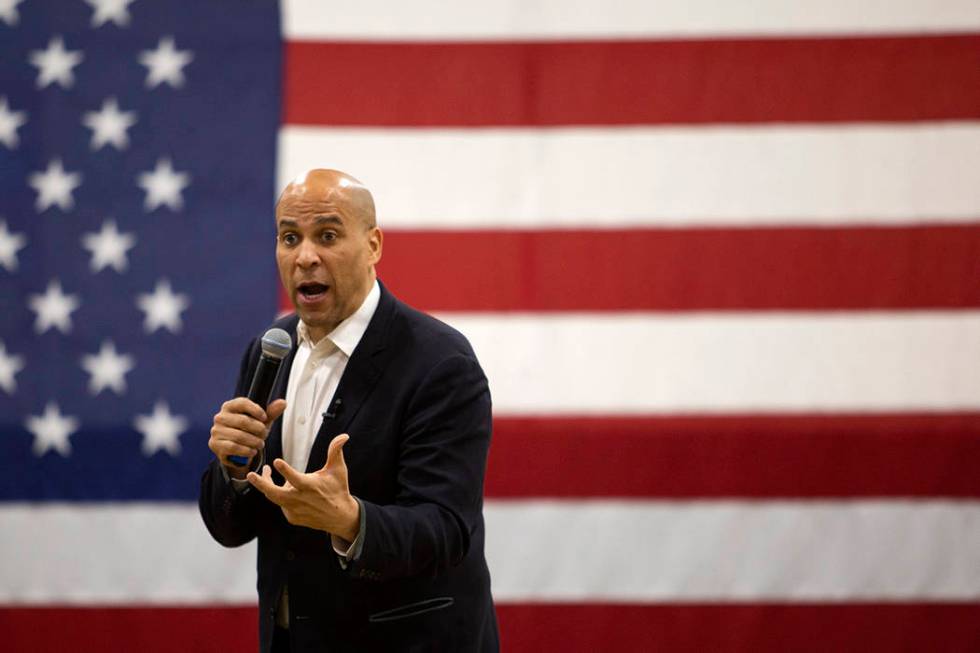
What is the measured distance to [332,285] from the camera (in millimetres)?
1498

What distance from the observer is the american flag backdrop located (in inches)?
105

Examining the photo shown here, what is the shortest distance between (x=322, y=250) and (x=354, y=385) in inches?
8.5

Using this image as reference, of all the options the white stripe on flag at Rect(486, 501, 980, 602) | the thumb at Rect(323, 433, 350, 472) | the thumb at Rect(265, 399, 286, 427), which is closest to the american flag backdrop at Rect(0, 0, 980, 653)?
the white stripe on flag at Rect(486, 501, 980, 602)

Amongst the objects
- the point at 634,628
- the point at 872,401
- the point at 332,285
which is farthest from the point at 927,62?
the point at 332,285

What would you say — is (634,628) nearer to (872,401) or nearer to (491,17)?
(872,401)

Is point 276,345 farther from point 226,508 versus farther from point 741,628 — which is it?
point 741,628

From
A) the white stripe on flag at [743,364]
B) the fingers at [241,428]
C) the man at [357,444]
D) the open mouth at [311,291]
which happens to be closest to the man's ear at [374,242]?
the man at [357,444]

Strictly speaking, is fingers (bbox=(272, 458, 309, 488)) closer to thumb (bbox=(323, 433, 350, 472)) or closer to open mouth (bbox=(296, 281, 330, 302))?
thumb (bbox=(323, 433, 350, 472))

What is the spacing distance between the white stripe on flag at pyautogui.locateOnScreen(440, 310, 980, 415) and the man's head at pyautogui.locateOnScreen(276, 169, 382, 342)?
1.20 meters

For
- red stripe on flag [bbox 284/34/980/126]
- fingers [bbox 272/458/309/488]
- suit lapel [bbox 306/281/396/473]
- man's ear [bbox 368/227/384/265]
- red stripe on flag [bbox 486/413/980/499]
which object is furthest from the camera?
red stripe on flag [bbox 284/34/980/126]

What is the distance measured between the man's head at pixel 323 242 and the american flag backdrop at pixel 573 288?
3.95 ft

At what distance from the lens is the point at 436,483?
1.38 meters

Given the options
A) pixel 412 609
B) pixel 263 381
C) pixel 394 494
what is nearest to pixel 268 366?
pixel 263 381

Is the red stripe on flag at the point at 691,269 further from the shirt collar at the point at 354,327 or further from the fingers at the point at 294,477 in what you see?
the fingers at the point at 294,477
